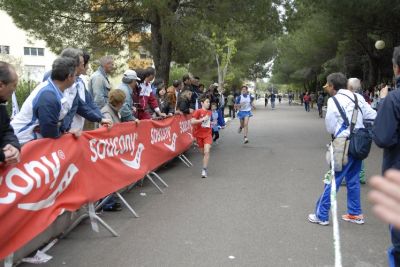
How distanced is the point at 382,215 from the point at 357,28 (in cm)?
2152

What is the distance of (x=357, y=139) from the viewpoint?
17.7ft

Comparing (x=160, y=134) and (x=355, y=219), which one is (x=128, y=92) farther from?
(x=355, y=219)

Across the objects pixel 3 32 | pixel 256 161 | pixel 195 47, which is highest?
pixel 3 32

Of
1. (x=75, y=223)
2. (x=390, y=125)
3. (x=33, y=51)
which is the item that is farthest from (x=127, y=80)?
(x=33, y=51)

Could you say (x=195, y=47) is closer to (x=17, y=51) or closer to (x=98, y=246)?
(x=98, y=246)

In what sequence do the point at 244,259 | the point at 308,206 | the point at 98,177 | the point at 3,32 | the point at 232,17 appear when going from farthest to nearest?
the point at 3,32 < the point at 232,17 < the point at 308,206 < the point at 98,177 < the point at 244,259

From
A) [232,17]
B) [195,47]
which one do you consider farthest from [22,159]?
[195,47]

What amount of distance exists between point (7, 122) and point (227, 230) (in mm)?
2848

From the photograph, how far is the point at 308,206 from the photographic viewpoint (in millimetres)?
6629

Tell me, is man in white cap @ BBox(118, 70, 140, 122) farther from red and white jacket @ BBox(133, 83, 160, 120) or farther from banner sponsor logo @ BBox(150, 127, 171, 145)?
red and white jacket @ BBox(133, 83, 160, 120)

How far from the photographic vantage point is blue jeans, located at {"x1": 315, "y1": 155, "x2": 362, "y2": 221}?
18.2 ft

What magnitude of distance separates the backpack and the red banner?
279 centimetres

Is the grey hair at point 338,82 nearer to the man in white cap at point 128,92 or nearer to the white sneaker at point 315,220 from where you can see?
the white sneaker at point 315,220

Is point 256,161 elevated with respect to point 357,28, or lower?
lower
